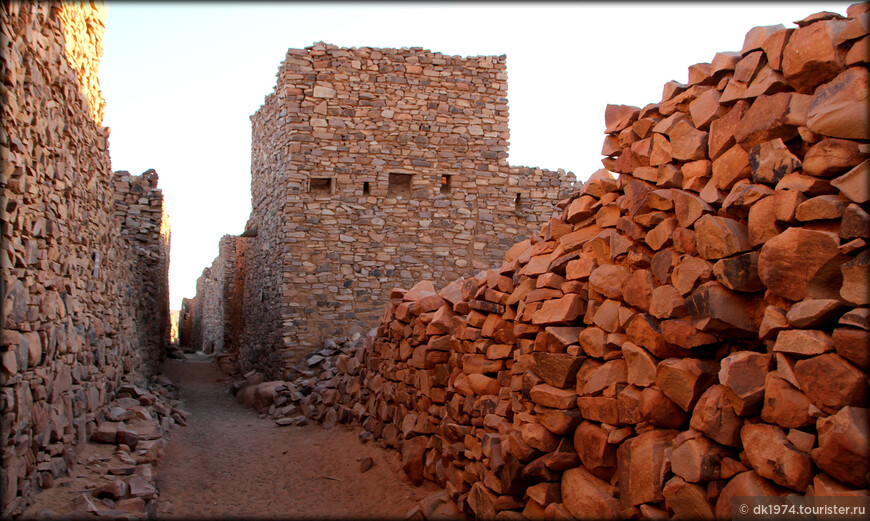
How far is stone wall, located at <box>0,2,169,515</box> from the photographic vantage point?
12.7 ft

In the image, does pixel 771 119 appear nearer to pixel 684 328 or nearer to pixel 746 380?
pixel 684 328

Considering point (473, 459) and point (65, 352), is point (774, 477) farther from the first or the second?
point (65, 352)

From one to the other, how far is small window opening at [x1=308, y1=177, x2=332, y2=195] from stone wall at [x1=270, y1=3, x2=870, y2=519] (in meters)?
6.75

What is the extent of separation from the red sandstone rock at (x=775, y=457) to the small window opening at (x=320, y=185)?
30.2 ft

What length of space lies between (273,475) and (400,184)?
6.10m

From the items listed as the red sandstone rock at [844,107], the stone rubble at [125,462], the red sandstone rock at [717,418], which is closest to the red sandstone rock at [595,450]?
the red sandstone rock at [717,418]

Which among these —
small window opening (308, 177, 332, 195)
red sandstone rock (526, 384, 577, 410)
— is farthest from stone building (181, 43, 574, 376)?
red sandstone rock (526, 384, 577, 410)

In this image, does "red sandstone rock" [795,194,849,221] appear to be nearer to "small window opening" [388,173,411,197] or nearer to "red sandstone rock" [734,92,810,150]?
"red sandstone rock" [734,92,810,150]

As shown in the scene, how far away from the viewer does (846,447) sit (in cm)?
213

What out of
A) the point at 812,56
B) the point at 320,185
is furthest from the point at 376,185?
the point at 812,56

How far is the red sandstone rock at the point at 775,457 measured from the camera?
7.53ft

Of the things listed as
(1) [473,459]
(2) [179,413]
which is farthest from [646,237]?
(2) [179,413]

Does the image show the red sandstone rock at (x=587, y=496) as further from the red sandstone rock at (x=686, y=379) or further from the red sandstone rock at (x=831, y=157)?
the red sandstone rock at (x=831, y=157)

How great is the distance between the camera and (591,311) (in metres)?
3.75
